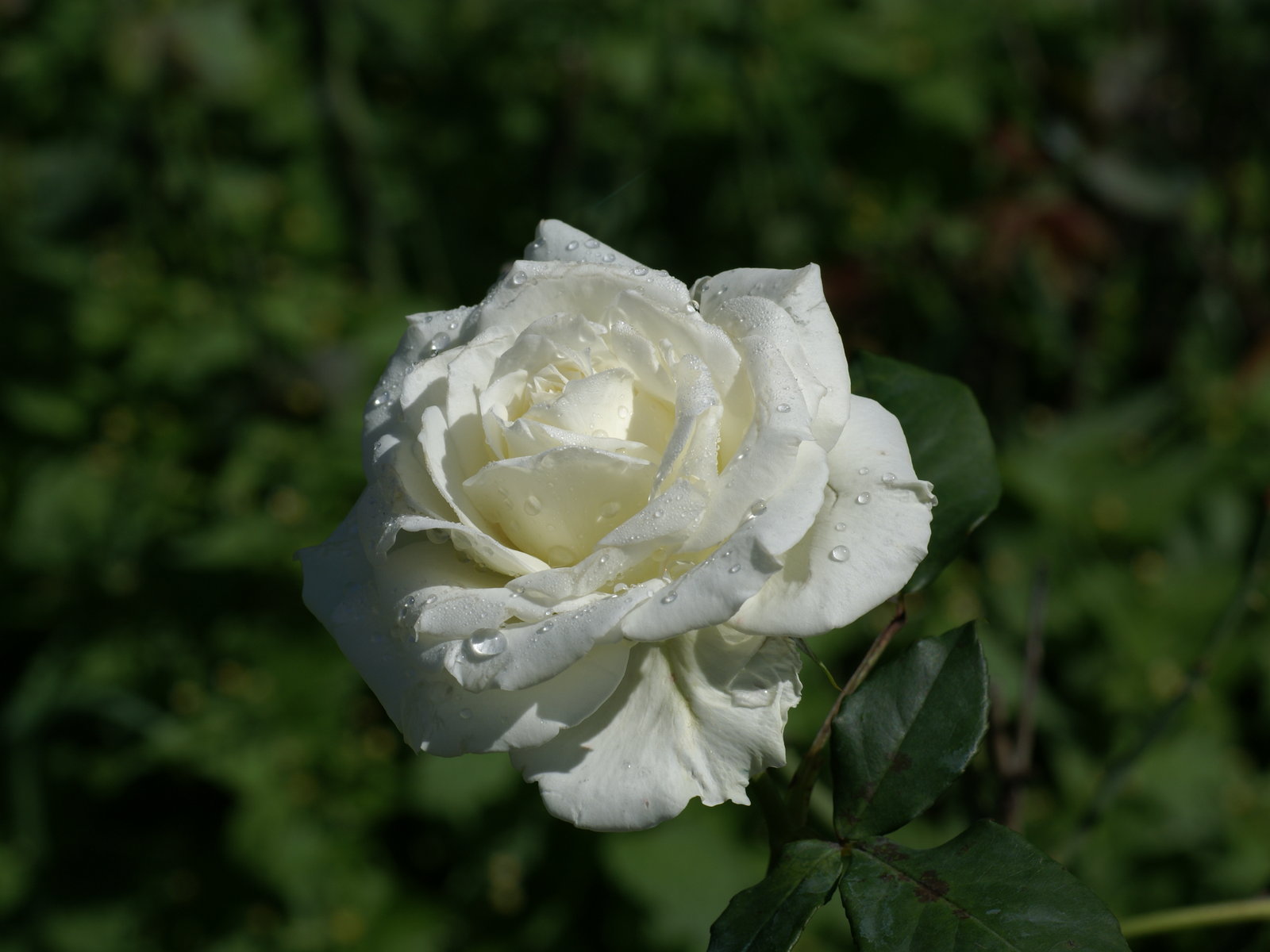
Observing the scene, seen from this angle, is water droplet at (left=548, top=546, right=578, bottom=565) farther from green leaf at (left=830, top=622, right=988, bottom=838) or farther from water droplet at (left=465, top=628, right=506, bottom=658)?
green leaf at (left=830, top=622, right=988, bottom=838)

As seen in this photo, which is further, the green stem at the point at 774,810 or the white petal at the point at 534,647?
the green stem at the point at 774,810

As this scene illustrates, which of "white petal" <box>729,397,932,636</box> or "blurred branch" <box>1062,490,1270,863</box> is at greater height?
"white petal" <box>729,397,932,636</box>

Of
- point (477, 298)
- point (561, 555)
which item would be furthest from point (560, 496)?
point (477, 298)

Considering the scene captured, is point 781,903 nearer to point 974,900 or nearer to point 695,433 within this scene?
point 974,900

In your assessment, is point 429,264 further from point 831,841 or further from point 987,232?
point 831,841

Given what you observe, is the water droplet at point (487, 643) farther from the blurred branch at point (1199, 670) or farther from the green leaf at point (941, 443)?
the blurred branch at point (1199, 670)

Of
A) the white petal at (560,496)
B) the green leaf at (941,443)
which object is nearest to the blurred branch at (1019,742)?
the green leaf at (941,443)

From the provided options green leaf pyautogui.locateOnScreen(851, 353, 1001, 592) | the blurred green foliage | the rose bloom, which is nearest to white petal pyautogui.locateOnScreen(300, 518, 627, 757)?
the rose bloom
